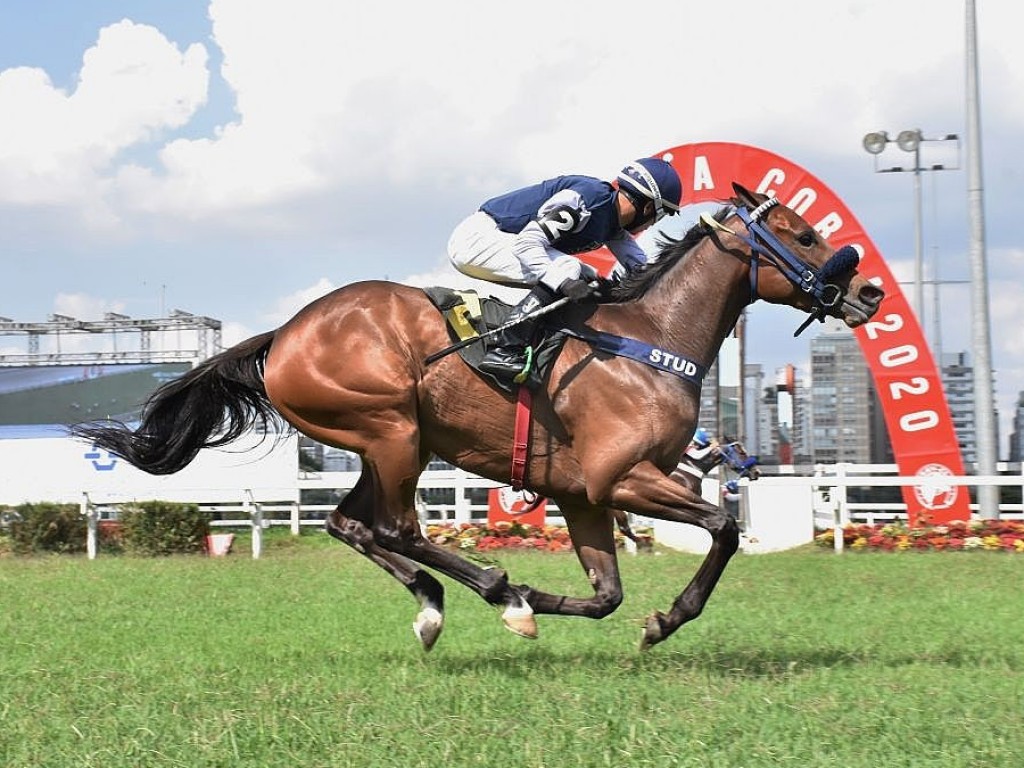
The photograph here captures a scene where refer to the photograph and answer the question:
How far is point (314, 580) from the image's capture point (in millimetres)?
11438

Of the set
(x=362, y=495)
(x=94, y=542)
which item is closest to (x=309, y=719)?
(x=362, y=495)

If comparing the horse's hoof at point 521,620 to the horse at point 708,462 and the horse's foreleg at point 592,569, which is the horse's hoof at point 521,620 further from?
the horse at point 708,462

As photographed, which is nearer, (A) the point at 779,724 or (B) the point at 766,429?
(A) the point at 779,724

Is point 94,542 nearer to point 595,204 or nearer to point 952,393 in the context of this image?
point 595,204

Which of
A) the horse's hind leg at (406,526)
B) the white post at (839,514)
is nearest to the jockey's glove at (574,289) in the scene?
the horse's hind leg at (406,526)

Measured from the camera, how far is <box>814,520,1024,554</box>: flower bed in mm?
14164

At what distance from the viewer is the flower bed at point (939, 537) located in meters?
14.2

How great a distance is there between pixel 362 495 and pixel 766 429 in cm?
2422

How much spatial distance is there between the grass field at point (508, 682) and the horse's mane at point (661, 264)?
186cm

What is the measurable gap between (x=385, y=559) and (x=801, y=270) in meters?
2.57

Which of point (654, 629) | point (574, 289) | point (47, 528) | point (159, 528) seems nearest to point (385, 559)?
point (654, 629)

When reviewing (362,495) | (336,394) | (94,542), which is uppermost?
(336,394)

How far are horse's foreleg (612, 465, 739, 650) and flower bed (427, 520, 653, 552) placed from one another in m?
9.31

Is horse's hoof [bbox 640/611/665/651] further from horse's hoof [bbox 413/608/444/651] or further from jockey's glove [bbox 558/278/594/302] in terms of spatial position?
jockey's glove [bbox 558/278/594/302]
